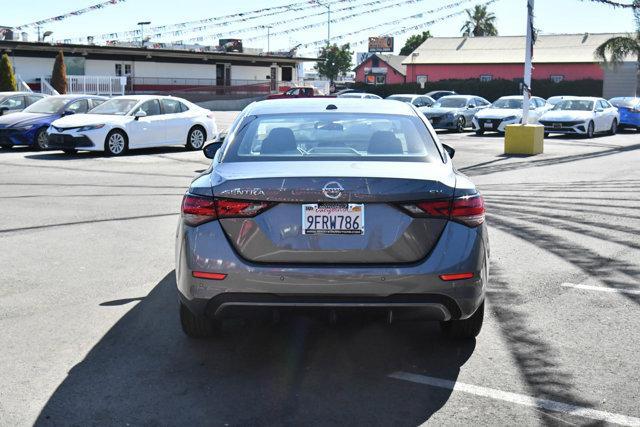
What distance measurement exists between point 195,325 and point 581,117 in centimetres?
2445

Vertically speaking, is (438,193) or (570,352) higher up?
(438,193)

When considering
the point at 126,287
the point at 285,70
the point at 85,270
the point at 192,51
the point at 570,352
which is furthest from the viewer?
the point at 285,70

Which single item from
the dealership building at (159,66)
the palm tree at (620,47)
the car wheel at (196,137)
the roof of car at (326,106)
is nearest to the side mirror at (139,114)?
the car wheel at (196,137)

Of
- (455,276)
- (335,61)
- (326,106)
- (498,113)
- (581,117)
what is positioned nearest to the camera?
(455,276)

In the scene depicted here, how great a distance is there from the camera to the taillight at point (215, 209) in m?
4.43

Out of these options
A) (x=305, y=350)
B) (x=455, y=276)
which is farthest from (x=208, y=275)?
(x=455, y=276)

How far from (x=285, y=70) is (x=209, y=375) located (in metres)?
66.2

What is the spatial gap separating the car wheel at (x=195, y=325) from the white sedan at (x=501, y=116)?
77.2 feet

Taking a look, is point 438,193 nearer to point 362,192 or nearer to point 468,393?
point 362,192

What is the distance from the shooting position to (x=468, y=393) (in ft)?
14.2

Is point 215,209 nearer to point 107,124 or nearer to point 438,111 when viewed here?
point 107,124

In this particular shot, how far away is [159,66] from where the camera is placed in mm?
58312

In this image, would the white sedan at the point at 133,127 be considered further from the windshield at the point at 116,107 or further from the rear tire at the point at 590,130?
the rear tire at the point at 590,130

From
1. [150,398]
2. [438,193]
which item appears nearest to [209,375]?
[150,398]
